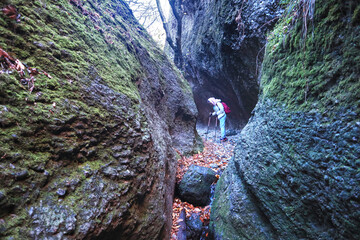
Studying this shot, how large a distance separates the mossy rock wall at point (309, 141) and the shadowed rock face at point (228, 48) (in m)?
1.29

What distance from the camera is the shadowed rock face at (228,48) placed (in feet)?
16.4

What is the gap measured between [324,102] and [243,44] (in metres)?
5.33

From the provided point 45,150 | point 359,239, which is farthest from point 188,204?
point 45,150

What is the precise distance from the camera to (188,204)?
4066 mm

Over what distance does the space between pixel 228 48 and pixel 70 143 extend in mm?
7238

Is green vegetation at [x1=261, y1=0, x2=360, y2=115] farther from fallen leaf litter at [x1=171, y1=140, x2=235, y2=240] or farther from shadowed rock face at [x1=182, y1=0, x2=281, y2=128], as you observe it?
fallen leaf litter at [x1=171, y1=140, x2=235, y2=240]

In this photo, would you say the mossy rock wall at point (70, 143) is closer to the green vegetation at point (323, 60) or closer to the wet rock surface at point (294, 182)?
the wet rock surface at point (294, 182)

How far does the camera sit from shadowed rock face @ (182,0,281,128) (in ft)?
16.4

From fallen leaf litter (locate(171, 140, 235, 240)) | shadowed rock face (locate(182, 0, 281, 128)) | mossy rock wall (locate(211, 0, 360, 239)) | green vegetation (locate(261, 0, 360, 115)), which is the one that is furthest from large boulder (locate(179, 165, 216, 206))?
shadowed rock face (locate(182, 0, 281, 128))

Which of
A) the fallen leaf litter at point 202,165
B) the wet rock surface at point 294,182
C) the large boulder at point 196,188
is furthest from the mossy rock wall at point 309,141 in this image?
the large boulder at point 196,188

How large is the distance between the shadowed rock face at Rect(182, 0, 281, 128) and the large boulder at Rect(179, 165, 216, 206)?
11.5 feet

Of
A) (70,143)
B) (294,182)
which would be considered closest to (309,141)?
(294,182)

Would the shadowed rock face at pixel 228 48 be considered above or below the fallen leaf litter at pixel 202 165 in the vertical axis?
above

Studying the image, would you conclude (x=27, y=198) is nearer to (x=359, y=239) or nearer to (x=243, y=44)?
(x=359, y=239)
